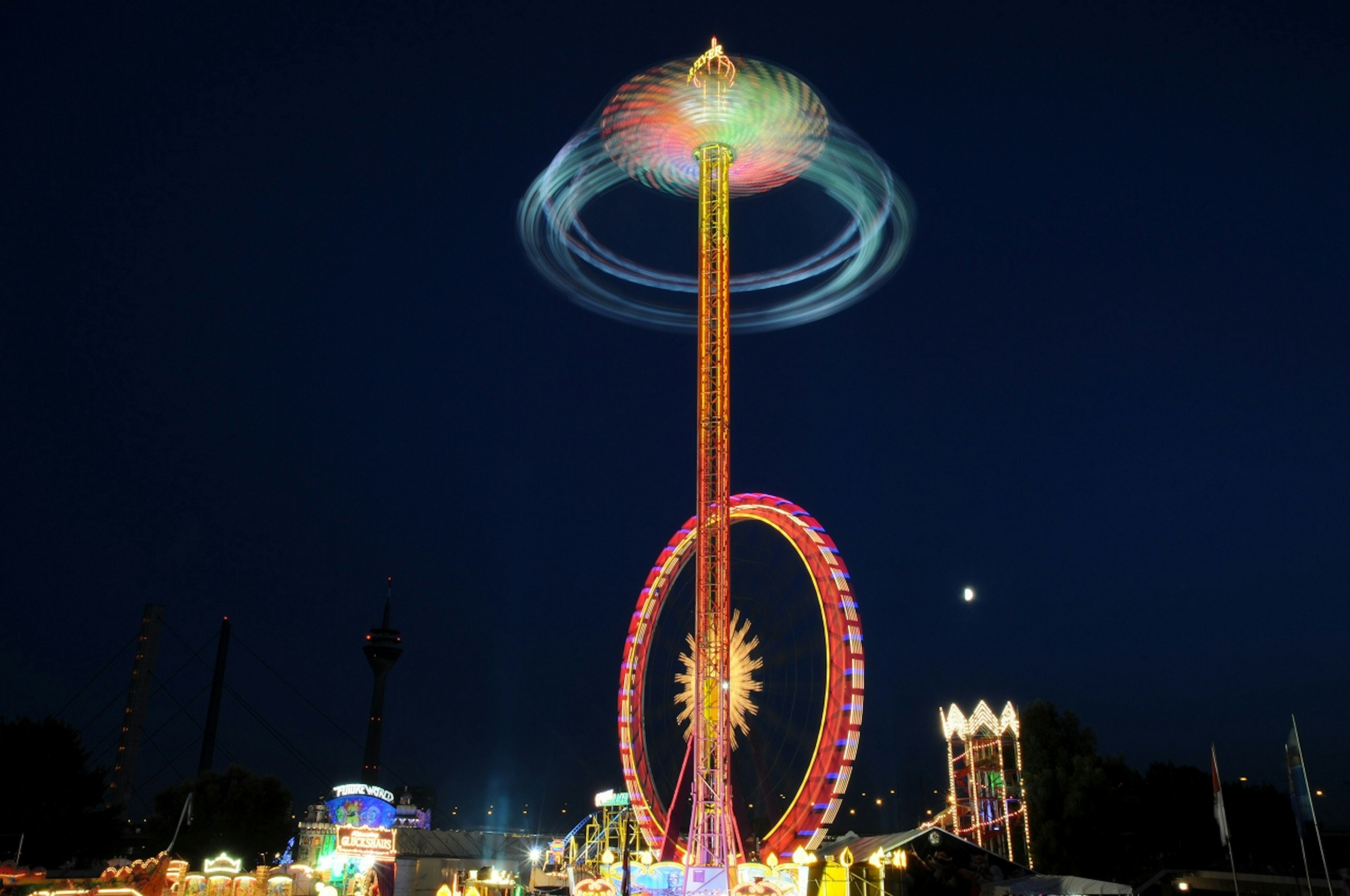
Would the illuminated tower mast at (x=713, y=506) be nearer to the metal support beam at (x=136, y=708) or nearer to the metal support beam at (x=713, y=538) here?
the metal support beam at (x=713, y=538)

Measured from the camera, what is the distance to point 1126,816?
5022cm

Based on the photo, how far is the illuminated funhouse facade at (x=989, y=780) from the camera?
48.5 metres

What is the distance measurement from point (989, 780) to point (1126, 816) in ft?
22.7

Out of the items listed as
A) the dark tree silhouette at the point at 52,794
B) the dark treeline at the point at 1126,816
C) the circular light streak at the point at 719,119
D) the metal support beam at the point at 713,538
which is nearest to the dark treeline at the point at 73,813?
the dark tree silhouette at the point at 52,794

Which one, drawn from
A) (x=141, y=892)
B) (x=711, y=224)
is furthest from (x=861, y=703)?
(x=141, y=892)

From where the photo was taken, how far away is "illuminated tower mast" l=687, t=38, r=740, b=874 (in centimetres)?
2683

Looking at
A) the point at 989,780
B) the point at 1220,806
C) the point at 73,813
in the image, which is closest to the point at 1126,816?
the point at 989,780

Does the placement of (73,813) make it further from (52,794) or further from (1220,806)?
(1220,806)

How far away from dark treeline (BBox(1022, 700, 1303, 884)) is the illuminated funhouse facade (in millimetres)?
1110

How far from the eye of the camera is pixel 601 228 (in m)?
32.0

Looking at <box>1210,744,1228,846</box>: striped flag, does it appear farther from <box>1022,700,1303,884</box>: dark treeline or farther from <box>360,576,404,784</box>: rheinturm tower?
<box>360,576,404,784</box>: rheinturm tower

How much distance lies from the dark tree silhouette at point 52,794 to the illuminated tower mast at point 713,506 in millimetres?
40337

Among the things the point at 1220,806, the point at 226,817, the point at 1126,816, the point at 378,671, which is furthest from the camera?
the point at 378,671

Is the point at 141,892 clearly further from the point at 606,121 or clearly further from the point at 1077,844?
the point at 1077,844
